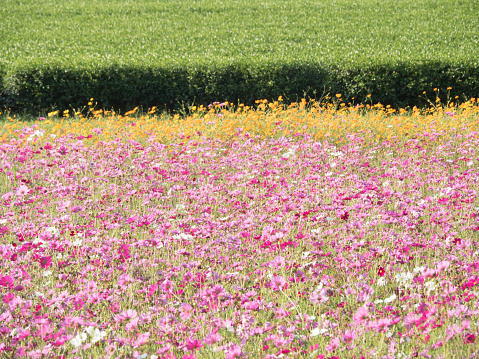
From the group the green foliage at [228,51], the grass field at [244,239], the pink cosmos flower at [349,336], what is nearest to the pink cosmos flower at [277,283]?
the grass field at [244,239]

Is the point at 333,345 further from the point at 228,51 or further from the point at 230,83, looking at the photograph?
the point at 228,51

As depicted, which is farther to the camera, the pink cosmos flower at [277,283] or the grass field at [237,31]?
the grass field at [237,31]

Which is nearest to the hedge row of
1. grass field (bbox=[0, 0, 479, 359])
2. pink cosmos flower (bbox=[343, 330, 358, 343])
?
grass field (bbox=[0, 0, 479, 359])

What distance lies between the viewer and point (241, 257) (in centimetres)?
300

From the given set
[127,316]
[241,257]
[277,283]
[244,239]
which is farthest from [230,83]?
[127,316]

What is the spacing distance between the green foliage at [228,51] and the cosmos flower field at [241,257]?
17.8 ft

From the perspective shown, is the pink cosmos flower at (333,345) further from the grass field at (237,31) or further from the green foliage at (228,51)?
the grass field at (237,31)

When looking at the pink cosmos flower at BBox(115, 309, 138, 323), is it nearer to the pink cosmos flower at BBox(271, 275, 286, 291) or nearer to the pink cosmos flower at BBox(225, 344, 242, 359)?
the pink cosmos flower at BBox(225, 344, 242, 359)

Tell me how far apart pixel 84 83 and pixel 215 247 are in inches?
363

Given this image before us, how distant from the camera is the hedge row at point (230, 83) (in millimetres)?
10852

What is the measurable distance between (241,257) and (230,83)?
861cm

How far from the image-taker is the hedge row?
10.9 metres

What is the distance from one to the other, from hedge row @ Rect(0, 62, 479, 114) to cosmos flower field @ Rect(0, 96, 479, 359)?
17.4 feet

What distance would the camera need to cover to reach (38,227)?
3449 millimetres
